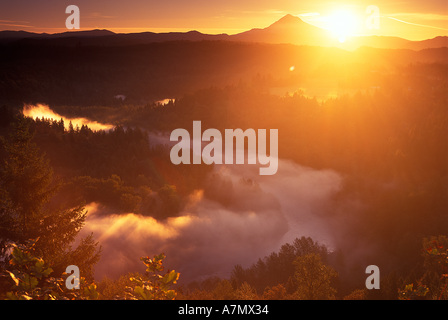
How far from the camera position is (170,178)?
99.4m

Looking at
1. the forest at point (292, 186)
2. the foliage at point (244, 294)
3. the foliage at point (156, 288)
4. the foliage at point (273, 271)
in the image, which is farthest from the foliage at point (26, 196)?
the foliage at point (273, 271)

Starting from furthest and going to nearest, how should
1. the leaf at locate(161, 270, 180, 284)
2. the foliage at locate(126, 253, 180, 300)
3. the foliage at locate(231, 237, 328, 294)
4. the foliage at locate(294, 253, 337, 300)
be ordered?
the foliage at locate(231, 237, 328, 294) → the foliage at locate(294, 253, 337, 300) → the leaf at locate(161, 270, 180, 284) → the foliage at locate(126, 253, 180, 300)

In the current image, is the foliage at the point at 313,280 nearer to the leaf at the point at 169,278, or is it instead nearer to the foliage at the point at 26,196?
the foliage at the point at 26,196

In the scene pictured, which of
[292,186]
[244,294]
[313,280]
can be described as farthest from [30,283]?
[292,186]

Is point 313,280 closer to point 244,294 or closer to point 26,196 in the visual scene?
point 244,294

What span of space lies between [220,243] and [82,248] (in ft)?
236

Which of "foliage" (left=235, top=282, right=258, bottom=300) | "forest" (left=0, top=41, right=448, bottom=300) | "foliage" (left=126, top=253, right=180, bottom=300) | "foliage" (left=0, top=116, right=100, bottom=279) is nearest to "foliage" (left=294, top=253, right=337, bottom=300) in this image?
"forest" (left=0, top=41, right=448, bottom=300)

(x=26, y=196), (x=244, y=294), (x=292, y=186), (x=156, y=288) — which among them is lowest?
(x=244, y=294)

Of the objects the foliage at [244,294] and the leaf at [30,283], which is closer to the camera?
the leaf at [30,283]

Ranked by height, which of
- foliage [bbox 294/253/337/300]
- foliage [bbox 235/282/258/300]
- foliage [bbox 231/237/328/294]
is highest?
foliage [bbox 294/253/337/300]

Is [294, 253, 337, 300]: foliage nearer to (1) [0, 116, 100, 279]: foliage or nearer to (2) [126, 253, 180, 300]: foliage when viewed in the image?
(1) [0, 116, 100, 279]: foliage

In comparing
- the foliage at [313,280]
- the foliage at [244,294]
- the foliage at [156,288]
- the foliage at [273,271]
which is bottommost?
the foliage at [273,271]
